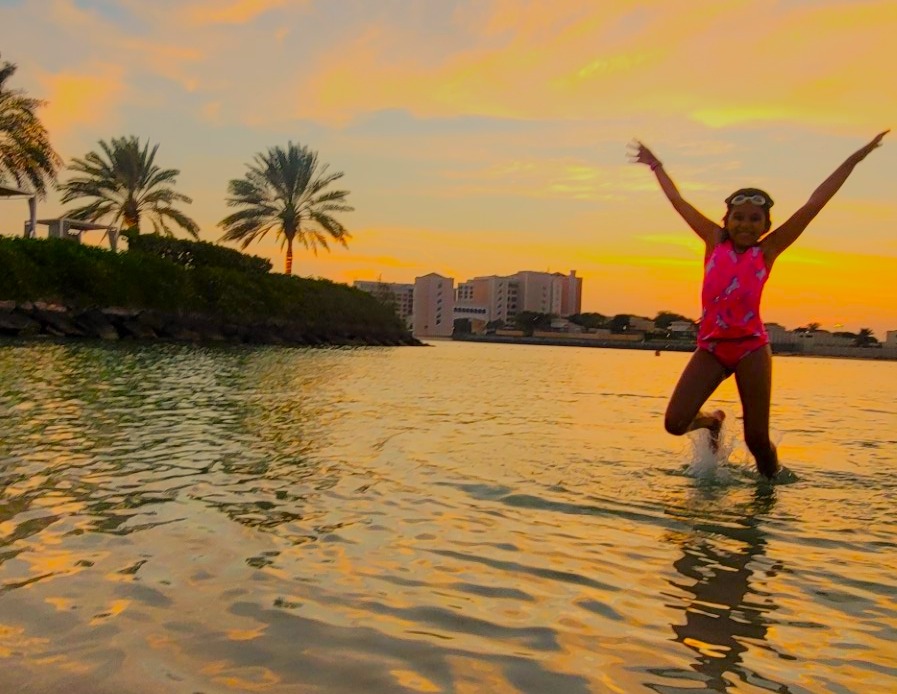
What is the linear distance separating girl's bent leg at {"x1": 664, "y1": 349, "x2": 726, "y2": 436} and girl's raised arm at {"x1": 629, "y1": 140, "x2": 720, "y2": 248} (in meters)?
0.88

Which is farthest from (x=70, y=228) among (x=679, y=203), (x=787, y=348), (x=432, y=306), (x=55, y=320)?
(x=432, y=306)

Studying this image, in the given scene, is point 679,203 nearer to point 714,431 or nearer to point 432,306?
point 714,431

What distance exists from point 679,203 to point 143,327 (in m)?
28.3

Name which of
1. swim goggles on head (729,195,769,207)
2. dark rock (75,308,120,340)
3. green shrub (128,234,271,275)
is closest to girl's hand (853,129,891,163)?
swim goggles on head (729,195,769,207)

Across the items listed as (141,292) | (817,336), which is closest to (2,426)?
(141,292)

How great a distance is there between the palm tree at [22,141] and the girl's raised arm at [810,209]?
28364 mm

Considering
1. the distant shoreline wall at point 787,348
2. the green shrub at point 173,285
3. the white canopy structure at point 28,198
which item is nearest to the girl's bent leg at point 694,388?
the green shrub at point 173,285

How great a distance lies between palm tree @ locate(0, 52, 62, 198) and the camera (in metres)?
27.9

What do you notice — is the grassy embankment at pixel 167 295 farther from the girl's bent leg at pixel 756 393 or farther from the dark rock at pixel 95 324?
the girl's bent leg at pixel 756 393

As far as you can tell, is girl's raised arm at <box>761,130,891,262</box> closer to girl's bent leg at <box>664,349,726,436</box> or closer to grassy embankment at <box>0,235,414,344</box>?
girl's bent leg at <box>664,349,726,436</box>

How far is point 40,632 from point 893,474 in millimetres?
6675

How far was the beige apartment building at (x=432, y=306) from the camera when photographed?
543ft

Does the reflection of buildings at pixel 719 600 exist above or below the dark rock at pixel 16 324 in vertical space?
below

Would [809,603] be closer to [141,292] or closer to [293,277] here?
[141,292]
